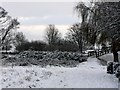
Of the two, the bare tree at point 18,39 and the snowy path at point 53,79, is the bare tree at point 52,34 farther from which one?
the snowy path at point 53,79

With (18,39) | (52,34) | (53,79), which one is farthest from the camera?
(52,34)

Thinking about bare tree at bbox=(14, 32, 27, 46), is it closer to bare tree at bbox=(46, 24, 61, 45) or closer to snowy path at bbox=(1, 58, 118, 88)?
bare tree at bbox=(46, 24, 61, 45)

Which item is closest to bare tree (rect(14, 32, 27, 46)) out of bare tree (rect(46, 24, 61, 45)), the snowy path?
bare tree (rect(46, 24, 61, 45))

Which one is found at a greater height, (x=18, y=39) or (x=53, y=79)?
(x=53, y=79)

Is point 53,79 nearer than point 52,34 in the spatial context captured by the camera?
Yes

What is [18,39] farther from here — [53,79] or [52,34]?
[53,79]

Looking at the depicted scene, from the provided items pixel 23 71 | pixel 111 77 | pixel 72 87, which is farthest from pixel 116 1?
pixel 23 71

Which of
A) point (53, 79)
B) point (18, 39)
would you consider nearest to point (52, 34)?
point (18, 39)

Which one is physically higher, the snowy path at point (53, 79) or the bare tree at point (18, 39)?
the snowy path at point (53, 79)

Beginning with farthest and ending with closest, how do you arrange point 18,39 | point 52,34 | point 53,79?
point 52,34 < point 18,39 < point 53,79

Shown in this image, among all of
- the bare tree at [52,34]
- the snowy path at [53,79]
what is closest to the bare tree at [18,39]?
the bare tree at [52,34]

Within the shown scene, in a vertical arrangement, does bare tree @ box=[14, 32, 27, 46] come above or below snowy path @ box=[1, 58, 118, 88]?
below

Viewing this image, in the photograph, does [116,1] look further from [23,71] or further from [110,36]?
[23,71]

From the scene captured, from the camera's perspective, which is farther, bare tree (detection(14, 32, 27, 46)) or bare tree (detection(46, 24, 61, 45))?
bare tree (detection(46, 24, 61, 45))
